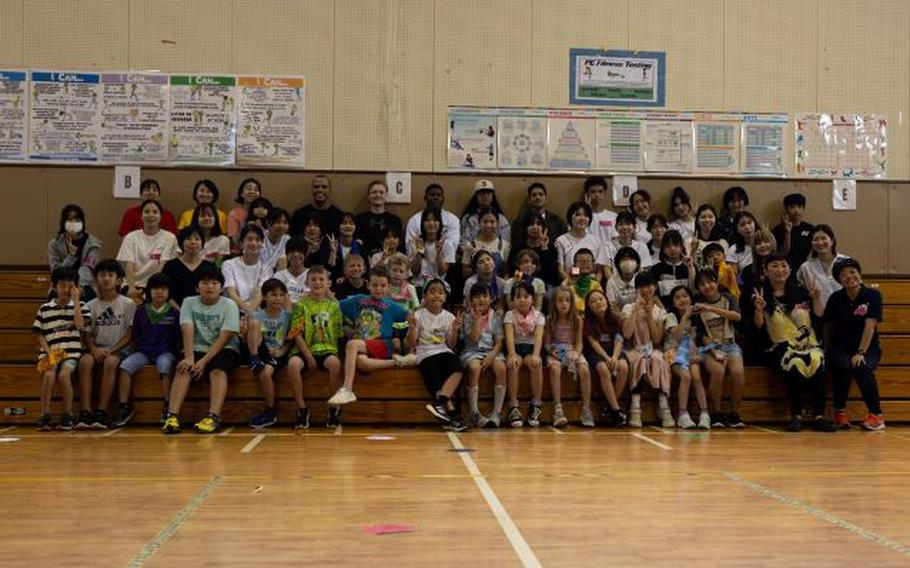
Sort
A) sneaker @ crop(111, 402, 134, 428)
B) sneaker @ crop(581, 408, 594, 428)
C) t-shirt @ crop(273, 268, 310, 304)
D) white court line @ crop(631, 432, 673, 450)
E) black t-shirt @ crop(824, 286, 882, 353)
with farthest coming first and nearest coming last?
t-shirt @ crop(273, 268, 310, 304)
black t-shirt @ crop(824, 286, 882, 353)
sneaker @ crop(581, 408, 594, 428)
sneaker @ crop(111, 402, 134, 428)
white court line @ crop(631, 432, 673, 450)

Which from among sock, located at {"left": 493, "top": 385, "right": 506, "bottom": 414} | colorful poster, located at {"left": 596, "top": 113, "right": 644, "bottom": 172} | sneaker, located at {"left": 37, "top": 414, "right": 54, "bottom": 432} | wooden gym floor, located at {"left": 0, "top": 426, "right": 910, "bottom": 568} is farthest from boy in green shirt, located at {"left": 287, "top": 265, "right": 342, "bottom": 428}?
colorful poster, located at {"left": 596, "top": 113, "right": 644, "bottom": 172}

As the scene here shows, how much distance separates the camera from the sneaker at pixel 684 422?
6.99 m

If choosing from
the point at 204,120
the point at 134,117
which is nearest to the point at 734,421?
the point at 204,120

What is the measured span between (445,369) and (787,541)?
3.92m

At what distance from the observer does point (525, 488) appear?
14.0ft

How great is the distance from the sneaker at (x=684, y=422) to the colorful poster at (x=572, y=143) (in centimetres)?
292

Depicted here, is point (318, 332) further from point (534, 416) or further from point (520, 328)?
point (534, 416)

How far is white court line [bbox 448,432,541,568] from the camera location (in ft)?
9.72

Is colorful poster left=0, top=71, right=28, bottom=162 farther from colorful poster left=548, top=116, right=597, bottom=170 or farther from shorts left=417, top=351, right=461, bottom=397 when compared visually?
colorful poster left=548, top=116, right=597, bottom=170

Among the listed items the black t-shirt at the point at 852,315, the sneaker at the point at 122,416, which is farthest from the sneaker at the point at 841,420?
the sneaker at the point at 122,416

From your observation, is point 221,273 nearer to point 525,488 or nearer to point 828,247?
point 525,488

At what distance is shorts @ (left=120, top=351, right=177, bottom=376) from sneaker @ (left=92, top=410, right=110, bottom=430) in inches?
13.4

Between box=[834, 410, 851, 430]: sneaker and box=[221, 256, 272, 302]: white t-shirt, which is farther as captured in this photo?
box=[221, 256, 272, 302]: white t-shirt

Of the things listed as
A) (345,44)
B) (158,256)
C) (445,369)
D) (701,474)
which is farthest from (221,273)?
(701,474)
